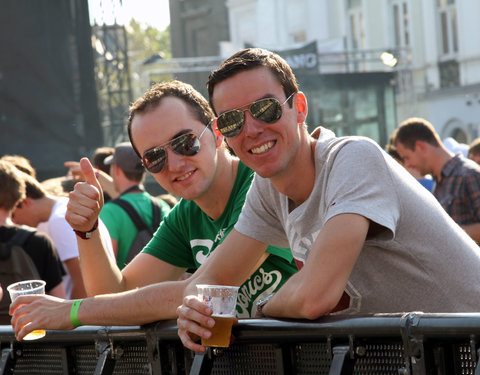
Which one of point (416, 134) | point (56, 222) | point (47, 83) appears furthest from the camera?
point (47, 83)

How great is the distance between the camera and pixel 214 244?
3021 millimetres

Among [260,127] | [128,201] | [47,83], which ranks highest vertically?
[47,83]

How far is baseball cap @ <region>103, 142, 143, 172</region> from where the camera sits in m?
5.64

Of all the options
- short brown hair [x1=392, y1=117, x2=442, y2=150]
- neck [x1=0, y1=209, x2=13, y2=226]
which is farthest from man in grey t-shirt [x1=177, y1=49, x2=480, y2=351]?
short brown hair [x1=392, y1=117, x2=442, y2=150]

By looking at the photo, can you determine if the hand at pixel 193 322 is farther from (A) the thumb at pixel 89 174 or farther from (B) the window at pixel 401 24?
(B) the window at pixel 401 24

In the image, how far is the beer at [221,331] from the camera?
2.15m

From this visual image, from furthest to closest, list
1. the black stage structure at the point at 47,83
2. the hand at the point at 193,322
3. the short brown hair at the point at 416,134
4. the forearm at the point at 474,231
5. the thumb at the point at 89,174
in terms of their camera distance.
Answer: the black stage structure at the point at 47,83 → the short brown hair at the point at 416,134 → the forearm at the point at 474,231 → the thumb at the point at 89,174 → the hand at the point at 193,322

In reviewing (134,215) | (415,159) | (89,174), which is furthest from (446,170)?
(89,174)

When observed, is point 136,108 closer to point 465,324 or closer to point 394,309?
point 394,309

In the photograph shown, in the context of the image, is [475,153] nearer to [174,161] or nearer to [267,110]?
[174,161]

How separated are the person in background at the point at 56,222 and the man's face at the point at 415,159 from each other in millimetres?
2900

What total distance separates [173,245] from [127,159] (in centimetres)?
257

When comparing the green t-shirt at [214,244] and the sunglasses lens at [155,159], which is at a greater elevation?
the sunglasses lens at [155,159]

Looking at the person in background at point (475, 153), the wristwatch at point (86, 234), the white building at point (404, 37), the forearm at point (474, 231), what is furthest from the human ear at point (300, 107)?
the white building at point (404, 37)
